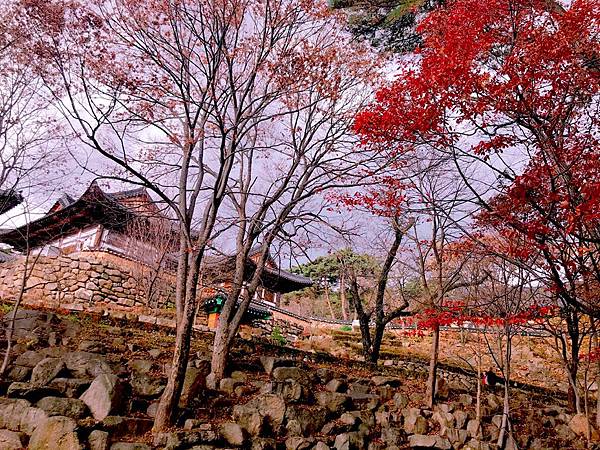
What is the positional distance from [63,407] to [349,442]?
441cm

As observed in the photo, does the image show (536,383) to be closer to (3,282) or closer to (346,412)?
(346,412)

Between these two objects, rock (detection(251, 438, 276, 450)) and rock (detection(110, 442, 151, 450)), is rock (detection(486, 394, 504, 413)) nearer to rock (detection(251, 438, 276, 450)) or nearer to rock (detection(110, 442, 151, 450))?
rock (detection(251, 438, 276, 450))

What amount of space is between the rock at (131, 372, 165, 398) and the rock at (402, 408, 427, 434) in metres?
4.81

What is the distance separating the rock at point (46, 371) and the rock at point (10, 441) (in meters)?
1.08

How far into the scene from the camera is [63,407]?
18.5ft

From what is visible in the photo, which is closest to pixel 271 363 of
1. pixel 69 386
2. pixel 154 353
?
pixel 154 353

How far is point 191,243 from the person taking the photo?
22.0 feet

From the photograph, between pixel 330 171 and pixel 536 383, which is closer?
pixel 330 171

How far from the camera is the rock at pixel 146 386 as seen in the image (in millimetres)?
6723

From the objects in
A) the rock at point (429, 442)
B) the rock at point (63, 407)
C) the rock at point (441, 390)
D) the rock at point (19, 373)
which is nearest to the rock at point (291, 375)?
the rock at point (429, 442)

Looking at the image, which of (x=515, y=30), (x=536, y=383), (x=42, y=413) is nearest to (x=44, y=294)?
(x=42, y=413)

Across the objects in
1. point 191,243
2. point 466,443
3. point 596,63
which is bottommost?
→ point 466,443

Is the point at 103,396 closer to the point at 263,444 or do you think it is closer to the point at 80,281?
the point at 263,444

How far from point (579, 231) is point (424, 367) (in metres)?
14.1
